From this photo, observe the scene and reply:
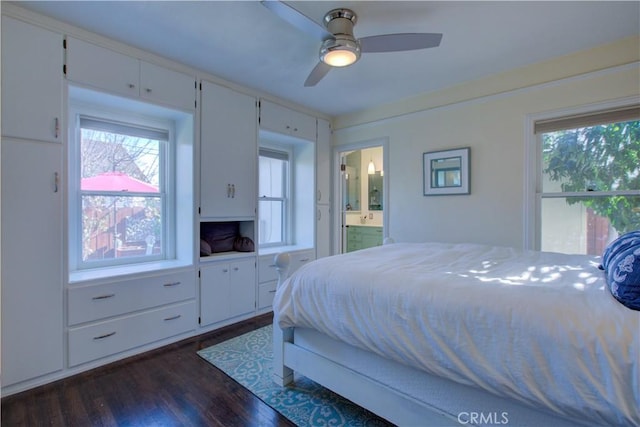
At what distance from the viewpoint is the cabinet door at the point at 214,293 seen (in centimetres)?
296

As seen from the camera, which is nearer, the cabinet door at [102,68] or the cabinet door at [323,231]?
the cabinet door at [102,68]

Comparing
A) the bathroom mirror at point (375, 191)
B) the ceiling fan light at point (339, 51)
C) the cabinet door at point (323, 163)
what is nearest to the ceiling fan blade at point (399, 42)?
the ceiling fan light at point (339, 51)

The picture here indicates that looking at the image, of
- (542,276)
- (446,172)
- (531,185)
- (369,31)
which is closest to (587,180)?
(531,185)

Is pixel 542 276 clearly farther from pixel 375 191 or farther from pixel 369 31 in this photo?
pixel 375 191

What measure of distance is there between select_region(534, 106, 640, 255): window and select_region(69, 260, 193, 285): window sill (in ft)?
11.2

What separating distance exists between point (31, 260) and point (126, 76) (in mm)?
1532

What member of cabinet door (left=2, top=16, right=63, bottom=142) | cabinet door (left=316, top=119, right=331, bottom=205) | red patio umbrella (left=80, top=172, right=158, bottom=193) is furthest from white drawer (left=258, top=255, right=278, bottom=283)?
cabinet door (left=2, top=16, right=63, bottom=142)

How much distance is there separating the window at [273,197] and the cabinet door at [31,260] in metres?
2.11

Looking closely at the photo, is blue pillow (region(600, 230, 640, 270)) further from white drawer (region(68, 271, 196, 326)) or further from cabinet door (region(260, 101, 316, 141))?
cabinet door (region(260, 101, 316, 141))

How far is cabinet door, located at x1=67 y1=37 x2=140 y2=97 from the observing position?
2.22m

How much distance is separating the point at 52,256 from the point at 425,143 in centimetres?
354

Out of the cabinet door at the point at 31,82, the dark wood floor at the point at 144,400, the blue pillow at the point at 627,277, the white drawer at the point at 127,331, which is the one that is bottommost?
the dark wood floor at the point at 144,400

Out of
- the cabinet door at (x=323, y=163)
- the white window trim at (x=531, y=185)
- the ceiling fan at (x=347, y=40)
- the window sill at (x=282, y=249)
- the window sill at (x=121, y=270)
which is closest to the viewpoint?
the ceiling fan at (x=347, y=40)

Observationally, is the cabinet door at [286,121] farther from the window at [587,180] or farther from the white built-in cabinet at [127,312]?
the window at [587,180]
